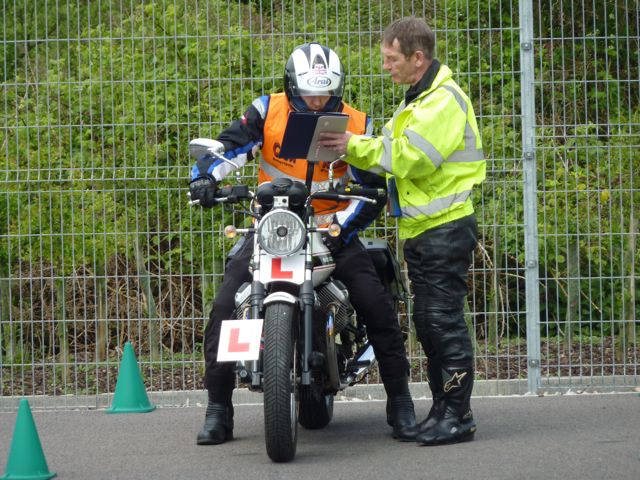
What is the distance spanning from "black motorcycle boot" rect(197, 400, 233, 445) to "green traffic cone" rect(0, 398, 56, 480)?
35.4 inches

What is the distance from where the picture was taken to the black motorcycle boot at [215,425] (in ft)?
21.7

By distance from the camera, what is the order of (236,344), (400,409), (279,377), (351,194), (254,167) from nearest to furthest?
(279,377), (236,344), (351,194), (400,409), (254,167)

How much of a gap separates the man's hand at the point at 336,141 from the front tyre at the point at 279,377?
2.73ft

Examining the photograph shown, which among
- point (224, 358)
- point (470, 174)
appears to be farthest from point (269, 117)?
point (224, 358)

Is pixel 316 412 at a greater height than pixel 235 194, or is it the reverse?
pixel 235 194

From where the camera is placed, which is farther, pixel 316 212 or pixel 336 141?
pixel 316 212

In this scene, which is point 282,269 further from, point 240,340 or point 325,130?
point 325,130

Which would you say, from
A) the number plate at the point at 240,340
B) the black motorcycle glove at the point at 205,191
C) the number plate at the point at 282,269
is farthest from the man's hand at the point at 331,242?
the number plate at the point at 240,340

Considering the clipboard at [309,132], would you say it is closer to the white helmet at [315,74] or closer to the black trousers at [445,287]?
the white helmet at [315,74]

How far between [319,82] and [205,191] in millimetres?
774

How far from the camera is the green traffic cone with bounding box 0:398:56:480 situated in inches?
231

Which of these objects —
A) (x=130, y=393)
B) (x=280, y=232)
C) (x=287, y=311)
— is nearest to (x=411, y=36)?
(x=280, y=232)

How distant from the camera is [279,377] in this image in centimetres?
570

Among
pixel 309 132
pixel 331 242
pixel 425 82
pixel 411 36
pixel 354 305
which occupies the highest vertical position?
pixel 411 36
